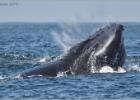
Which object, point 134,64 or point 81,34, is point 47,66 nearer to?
point 81,34

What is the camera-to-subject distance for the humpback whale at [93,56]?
80.1 ft

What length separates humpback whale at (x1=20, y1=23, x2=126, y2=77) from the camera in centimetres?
2442

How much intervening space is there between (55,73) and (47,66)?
523 mm

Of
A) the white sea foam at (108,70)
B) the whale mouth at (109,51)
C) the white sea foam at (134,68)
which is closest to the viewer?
the whale mouth at (109,51)

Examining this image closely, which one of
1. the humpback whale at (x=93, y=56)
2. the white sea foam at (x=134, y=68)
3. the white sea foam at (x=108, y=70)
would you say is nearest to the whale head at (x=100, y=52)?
the humpback whale at (x=93, y=56)

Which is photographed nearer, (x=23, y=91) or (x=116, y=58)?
(x=23, y=91)

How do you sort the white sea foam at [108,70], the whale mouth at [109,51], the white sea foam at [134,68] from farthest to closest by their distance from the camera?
the white sea foam at [134,68]
the white sea foam at [108,70]
the whale mouth at [109,51]

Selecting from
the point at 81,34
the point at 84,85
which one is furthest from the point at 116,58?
the point at 81,34

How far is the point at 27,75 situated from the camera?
24734 mm

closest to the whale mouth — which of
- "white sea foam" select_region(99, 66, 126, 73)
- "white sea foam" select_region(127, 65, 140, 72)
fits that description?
"white sea foam" select_region(99, 66, 126, 73)

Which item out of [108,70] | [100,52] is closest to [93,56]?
[100,52]

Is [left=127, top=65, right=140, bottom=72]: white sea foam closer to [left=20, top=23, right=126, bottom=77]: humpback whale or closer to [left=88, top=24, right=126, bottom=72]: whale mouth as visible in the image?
[left=20, top=23, right=126, bottom=77]: humpback whale

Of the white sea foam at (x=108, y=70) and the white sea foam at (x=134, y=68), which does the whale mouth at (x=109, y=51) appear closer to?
the white sea foam at (x=108, y=70)

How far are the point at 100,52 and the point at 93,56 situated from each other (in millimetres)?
339
